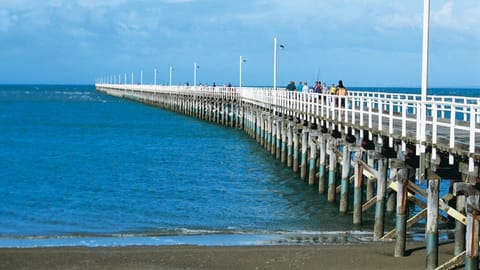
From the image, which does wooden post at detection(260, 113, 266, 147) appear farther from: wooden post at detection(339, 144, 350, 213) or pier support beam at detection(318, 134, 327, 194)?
wooden post at detection(339, 144, 350, 213)

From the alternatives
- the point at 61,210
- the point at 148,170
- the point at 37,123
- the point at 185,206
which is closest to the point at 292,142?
the point at 148,170

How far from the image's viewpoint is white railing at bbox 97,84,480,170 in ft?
43.9

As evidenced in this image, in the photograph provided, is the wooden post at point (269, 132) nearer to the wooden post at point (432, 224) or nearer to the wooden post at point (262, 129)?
the wooden post at point (262, 129)

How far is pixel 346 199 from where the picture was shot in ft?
67.8

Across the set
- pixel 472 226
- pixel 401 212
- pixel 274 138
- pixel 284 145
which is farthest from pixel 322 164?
pixel 472 226

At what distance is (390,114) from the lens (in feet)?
55.6

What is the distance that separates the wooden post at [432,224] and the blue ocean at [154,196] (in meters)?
4.30

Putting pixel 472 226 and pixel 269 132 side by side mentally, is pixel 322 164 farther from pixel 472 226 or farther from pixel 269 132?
pixel 269 132

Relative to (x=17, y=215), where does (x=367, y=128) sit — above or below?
above

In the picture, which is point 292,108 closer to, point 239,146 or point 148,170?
point 148,170

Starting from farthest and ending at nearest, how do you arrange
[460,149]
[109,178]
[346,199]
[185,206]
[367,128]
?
[109,178]
[185,206]
[346,199]
[367,128]
[460,149]

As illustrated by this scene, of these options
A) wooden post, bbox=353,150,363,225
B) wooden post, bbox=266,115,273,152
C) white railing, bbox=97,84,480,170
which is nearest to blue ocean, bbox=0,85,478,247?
wooden post, bbox=353,150,363,225

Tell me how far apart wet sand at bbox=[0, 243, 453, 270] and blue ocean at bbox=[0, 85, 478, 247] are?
58.9 inches

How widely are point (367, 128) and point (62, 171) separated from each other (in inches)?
657
